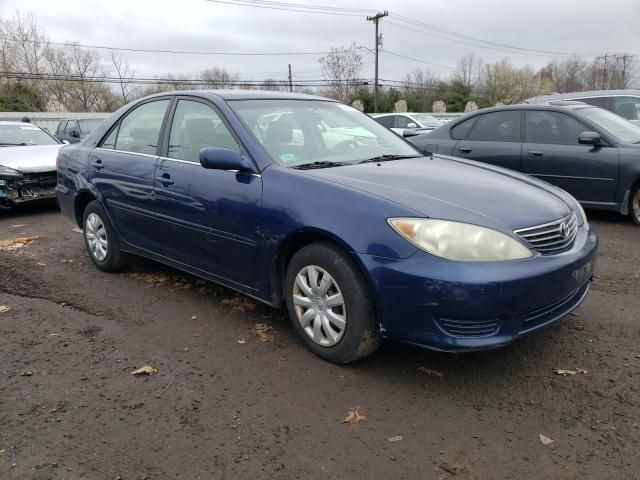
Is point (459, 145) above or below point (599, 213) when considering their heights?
above

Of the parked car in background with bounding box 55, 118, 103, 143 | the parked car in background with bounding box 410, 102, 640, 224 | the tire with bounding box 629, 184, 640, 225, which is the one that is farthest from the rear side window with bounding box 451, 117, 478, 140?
the parked car in background with bounding box 55, 118, 103, 143

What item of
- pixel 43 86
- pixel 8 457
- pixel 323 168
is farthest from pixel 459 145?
pixel 43 86

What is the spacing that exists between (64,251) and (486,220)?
4964mm

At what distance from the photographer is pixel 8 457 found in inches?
98.7

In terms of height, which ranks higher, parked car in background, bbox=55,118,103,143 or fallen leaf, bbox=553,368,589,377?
parked car in background, bbox=55,118,103,143

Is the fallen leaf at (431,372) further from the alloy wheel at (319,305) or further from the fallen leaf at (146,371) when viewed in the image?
the fallen leaf at (146,371)

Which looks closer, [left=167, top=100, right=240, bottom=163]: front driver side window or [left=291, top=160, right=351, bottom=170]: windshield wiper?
[left=291, top=160, right=351, bottom=170]: windshield wiper

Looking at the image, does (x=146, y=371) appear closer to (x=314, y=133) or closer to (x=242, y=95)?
(x=314, y=133)

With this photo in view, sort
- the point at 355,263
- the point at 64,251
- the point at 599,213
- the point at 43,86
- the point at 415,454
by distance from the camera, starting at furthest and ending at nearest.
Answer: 1. the point at 43,86
2. the point at 599,213
3. the point at 64,251
4. the point at 355,263
5. the point at 415,454

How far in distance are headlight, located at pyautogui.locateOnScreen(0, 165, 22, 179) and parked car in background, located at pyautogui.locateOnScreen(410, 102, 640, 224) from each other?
6129 mm

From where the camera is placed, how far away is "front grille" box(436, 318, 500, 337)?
2.78 metres

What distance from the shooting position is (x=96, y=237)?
523 cm

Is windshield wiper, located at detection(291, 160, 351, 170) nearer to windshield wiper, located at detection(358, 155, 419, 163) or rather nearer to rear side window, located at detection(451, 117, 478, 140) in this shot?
windshield wiper, located at detection(358, 155, 419, 163)

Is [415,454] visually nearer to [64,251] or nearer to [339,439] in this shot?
[339,439]
